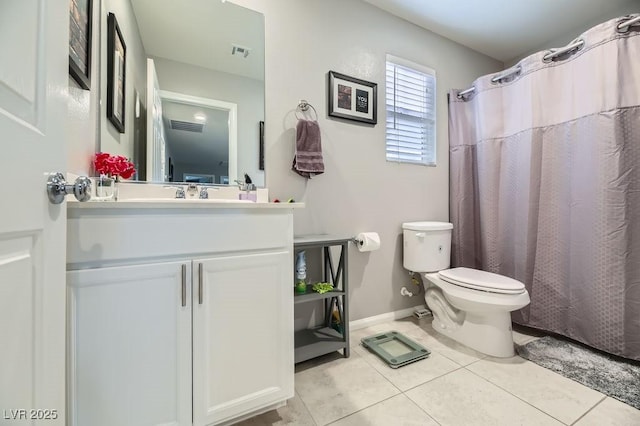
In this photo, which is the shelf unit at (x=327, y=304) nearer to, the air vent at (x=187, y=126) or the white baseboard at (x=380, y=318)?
the white baseboard at (x=380, y=318)

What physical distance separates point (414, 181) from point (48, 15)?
2.12m

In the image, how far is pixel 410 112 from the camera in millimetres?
2191

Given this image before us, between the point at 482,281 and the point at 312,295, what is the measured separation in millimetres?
1047

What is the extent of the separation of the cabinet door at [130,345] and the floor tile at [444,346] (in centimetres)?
142

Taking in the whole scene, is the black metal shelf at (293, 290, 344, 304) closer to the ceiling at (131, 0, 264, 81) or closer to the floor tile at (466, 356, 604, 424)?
the floor tile at (466, 356, 604, 424)

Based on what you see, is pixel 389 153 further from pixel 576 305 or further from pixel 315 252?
pixel 576 305

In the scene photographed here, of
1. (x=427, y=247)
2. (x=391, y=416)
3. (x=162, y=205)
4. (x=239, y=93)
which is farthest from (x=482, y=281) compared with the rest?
(x=239, y=93)

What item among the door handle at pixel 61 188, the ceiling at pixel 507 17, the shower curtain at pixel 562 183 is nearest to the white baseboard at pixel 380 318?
the shower curtain at pixel 562 183

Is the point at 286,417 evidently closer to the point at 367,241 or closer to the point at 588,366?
the point at 367,241

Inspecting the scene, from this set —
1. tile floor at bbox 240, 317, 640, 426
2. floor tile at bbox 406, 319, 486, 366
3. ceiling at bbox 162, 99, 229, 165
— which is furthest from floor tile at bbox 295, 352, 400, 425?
ceiling at bbox 162, 99, 229, 165

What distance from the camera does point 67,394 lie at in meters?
0.75

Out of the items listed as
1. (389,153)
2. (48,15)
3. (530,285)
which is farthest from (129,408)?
(530,285)

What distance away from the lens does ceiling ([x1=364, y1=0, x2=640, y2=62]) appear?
1898 mm

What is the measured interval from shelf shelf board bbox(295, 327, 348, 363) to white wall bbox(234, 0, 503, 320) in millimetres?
336
